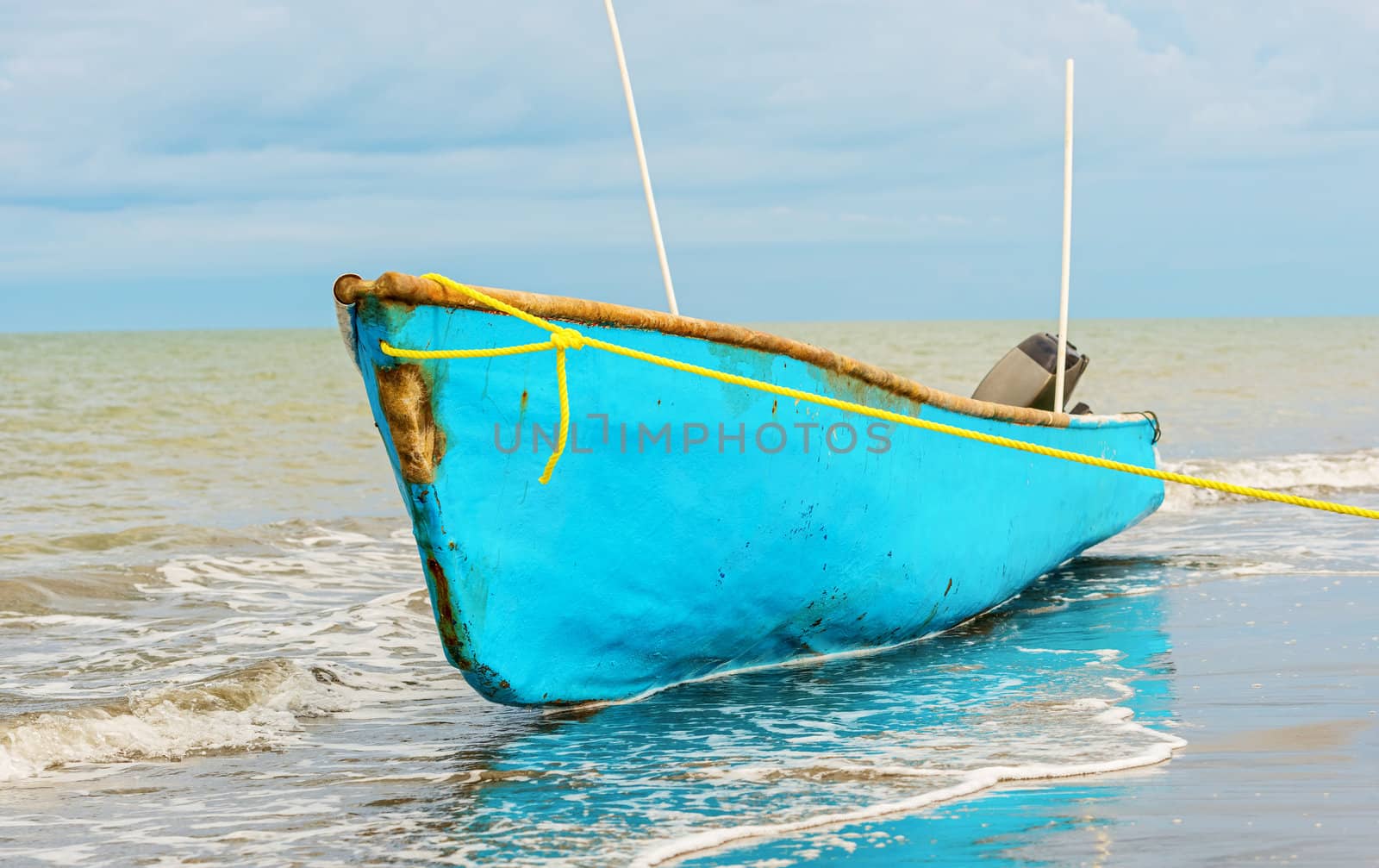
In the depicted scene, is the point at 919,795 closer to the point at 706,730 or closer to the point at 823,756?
the point at 823,756

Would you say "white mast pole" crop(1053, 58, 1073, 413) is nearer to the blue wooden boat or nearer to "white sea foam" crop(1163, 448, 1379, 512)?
the blue wooden boat

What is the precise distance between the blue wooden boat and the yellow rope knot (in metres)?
0.03

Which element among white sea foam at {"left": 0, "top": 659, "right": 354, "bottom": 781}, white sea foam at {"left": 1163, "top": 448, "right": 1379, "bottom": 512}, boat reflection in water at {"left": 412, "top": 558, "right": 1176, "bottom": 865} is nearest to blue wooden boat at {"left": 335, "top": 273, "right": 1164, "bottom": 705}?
boat reflection in water at {"left": 412, "top": 558, "right": 1176, "bottom": 865}

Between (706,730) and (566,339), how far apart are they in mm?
1469

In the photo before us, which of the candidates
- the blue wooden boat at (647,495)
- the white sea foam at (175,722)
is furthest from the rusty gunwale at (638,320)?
the white sea foam at (175,722)

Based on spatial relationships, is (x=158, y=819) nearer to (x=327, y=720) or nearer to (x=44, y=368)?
(x=327, y=720)

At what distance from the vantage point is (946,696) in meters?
4.79

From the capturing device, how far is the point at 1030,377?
7434 mm

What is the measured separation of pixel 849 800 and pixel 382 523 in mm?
7994

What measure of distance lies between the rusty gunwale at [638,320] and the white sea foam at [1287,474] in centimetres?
699

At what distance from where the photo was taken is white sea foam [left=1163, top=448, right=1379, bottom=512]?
11.7m

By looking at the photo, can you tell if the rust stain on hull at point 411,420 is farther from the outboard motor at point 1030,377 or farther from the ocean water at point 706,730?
the outboard motor at point 1030,377

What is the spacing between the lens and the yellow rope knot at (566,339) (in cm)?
399

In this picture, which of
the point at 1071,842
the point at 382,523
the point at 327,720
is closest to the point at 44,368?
the point at 382,523
